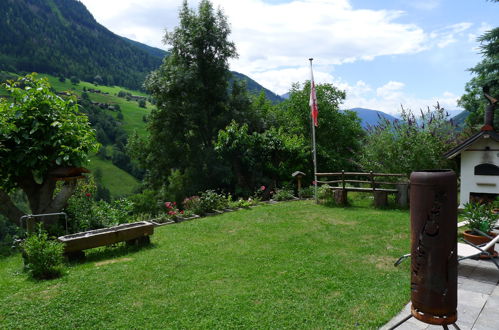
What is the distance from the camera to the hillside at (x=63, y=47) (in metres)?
115

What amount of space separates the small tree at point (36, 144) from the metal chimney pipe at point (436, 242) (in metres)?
7.61

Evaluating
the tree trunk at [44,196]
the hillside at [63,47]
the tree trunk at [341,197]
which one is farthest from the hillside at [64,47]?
the tree trunk at [44,196]

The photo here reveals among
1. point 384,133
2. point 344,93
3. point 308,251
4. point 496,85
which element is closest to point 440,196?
point 308,251

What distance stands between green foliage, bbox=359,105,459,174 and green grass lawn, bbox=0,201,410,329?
17.2 feet

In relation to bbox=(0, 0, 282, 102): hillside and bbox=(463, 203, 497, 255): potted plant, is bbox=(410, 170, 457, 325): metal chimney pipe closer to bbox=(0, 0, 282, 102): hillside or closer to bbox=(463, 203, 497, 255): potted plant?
bbox=(463, 203, 497, 255): potted plant

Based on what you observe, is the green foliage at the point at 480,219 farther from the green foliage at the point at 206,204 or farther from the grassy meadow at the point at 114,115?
the grassy meadow at the point at 114,115

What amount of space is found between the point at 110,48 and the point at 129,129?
3554 inches

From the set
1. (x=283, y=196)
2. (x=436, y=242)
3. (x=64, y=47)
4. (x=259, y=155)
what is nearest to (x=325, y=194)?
(x=283, y=196)

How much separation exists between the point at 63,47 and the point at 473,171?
154 meters

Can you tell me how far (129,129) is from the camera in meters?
84.2

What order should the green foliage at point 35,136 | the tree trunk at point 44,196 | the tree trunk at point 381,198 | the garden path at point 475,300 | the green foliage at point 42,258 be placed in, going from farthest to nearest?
the tree trunk at point 381,198 < the tree trunk at point 44,196 < the green foliage at point 35,136 < the green foliage at point 42,258 < the garden path at point 475,300

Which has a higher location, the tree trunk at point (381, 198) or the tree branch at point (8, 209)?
the tree branch at point (8, 209)

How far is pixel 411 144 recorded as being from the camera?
13594 millimetres

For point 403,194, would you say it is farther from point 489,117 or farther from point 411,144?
point 489,117
